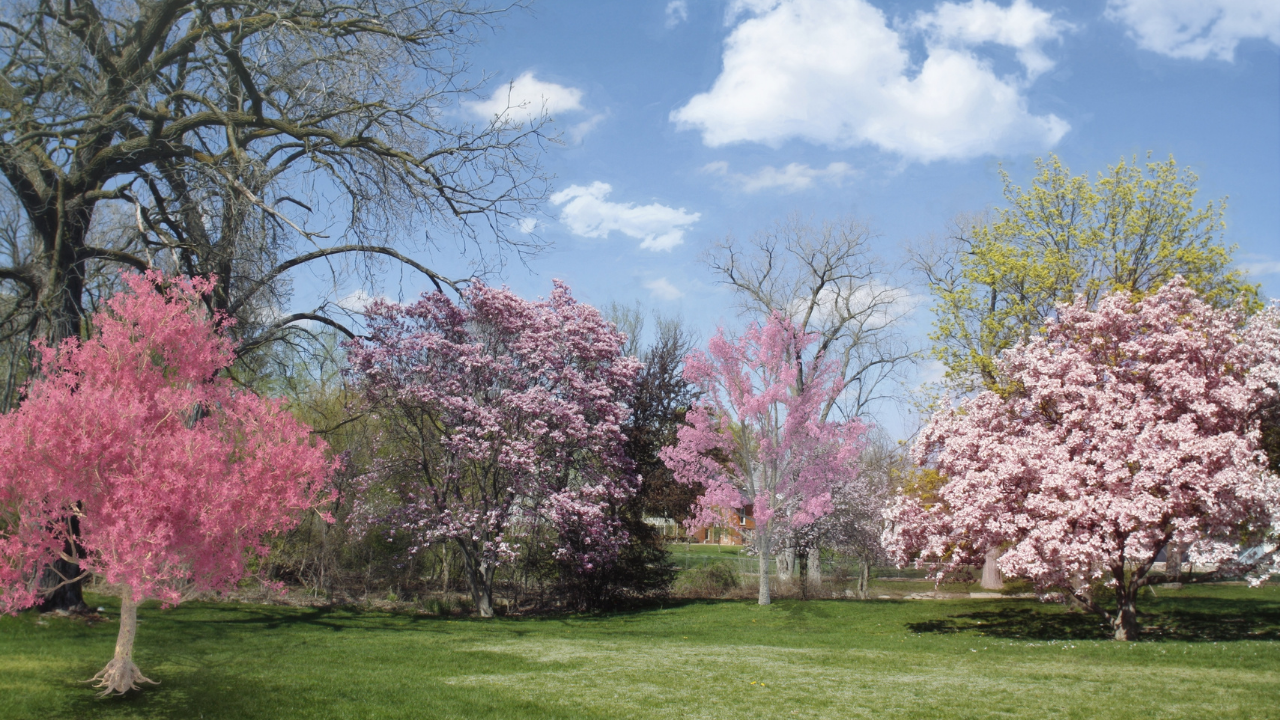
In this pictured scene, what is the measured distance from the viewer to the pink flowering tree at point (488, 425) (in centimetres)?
1738

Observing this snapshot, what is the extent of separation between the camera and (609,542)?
1919 cm

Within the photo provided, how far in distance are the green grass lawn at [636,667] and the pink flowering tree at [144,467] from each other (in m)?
1.44

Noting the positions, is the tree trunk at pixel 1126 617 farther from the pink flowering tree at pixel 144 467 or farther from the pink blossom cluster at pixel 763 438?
the pink flowering tree at pixel 144 467

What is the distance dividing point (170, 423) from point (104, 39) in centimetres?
904

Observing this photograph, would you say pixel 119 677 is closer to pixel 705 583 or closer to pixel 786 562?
pixel 705 583

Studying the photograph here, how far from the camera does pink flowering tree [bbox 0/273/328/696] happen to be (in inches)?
266

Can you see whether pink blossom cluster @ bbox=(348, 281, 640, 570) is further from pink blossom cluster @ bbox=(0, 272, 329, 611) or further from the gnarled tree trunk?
pink blossom cluster @ bbox=(0, 272, 329, 611)

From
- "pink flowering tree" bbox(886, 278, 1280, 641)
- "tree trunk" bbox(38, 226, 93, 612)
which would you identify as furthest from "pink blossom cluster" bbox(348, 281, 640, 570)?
"pink flowering tree" bbox(886, 278, 1280, 641)

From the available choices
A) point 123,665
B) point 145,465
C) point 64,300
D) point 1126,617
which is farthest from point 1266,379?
point 64,300

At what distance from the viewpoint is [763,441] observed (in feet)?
68.6

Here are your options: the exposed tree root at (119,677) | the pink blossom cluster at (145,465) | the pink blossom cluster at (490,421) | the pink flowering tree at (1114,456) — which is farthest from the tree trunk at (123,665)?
the pink flowering tree at (1114,456)

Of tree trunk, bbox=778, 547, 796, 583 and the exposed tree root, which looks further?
tree trunk, bbox=778, 547, 796, 583

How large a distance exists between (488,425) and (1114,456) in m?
11.6

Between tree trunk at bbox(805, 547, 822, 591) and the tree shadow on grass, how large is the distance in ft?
21.0
